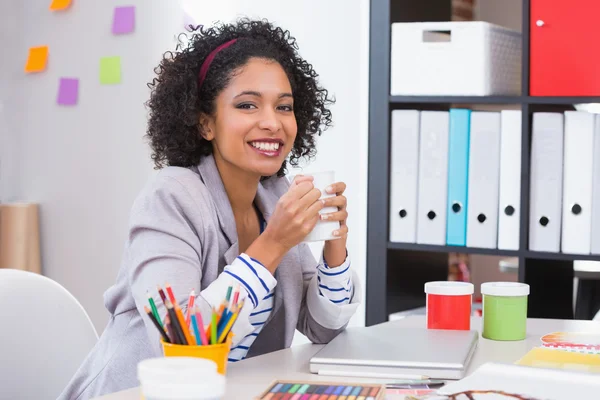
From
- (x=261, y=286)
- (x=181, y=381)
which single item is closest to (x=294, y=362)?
(x=261, y=286)

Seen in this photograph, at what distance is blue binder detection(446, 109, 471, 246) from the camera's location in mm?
2326

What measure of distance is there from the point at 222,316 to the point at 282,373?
268 mm

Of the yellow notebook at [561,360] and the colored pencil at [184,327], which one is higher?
the colored pencil at [184,327]

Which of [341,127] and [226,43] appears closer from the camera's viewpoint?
[226,43]

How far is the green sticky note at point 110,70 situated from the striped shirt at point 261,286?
174cm

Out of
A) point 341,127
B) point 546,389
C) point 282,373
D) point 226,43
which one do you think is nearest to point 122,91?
point 341,127

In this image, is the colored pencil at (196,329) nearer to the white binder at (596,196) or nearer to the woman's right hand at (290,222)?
the woman's right hand at (290,222)

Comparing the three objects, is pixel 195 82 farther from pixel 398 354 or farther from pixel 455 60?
pixel 455 60

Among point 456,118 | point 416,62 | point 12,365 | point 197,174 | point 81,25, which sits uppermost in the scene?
point 81,25

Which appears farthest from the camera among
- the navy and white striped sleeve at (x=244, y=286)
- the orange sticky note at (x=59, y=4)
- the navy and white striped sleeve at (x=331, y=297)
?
the orange sticky note at (x=59, y=4)

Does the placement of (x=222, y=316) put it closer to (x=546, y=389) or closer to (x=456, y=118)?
(x=546, y=389)

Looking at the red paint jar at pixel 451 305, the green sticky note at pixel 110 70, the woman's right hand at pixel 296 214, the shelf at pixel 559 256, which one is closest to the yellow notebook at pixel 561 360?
the red paint jar at pixel 451 305

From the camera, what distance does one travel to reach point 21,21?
126 inches

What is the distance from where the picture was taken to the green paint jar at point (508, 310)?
146cm
